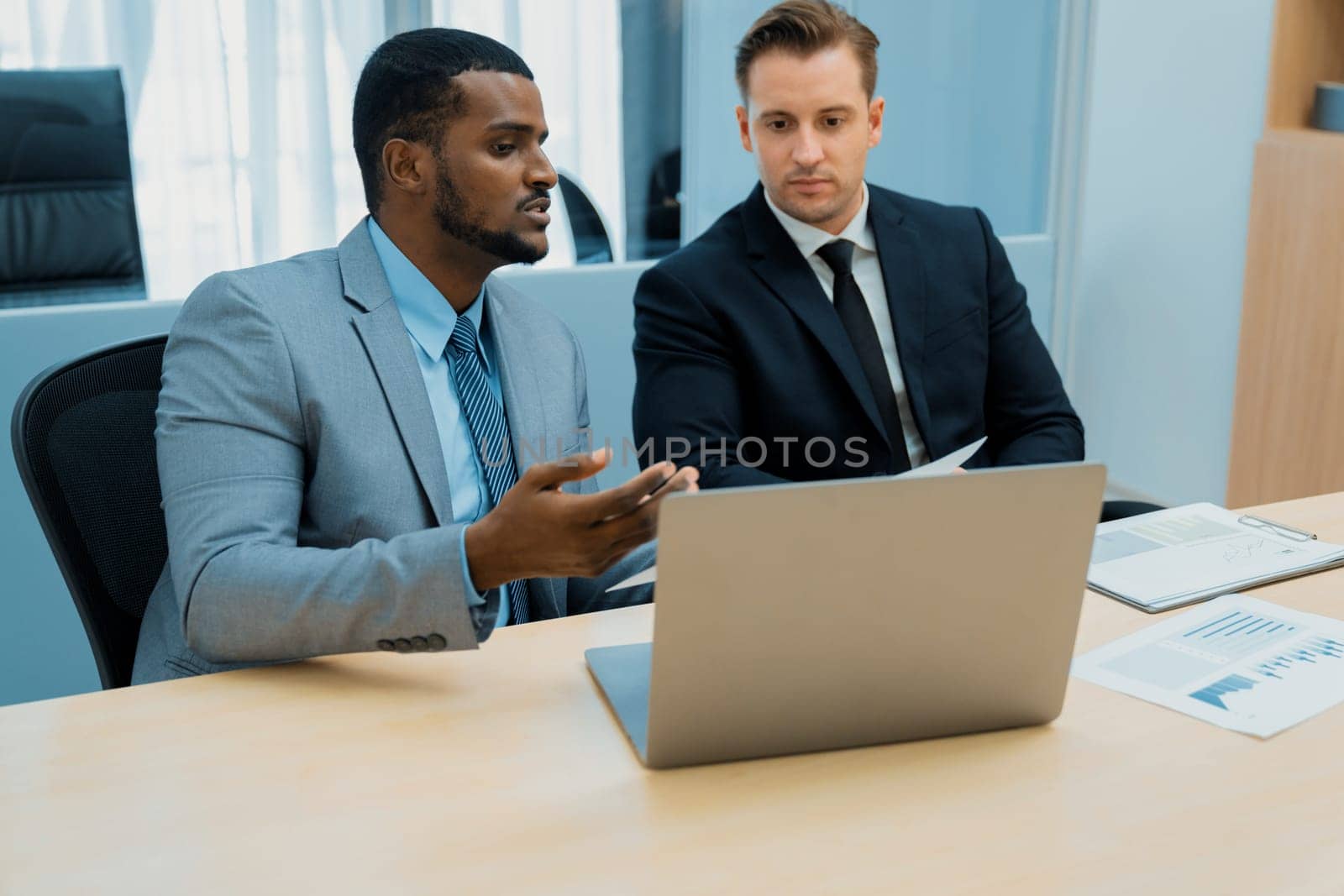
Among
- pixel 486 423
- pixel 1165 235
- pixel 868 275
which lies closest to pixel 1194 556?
pixel 868 275

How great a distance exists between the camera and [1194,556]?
1718 millimetres

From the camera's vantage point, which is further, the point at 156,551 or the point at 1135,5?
the point at 1135,5

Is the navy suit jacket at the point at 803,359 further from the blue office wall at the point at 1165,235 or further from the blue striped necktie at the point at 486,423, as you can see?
the blue office wall at the point at 1165,235

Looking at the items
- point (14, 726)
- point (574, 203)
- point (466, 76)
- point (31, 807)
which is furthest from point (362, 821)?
point (574, 203)

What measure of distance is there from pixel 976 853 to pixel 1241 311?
2813mm

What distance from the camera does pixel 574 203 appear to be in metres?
3.18

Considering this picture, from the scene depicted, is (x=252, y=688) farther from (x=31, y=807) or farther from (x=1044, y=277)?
(x=1044, y=277)

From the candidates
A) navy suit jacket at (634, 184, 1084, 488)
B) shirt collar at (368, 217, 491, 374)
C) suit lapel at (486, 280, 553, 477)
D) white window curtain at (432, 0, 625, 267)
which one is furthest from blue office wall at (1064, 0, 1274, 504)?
shirt collar at (368, 217, 491, 374)

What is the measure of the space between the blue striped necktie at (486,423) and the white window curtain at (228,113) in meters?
1.30

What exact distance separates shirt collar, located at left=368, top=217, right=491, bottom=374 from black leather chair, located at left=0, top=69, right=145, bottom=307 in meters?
1.27

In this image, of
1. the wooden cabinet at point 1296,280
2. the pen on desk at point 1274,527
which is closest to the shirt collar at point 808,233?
the pen on desk at point 1274,527

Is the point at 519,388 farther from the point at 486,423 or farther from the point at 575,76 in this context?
the point at 575,76

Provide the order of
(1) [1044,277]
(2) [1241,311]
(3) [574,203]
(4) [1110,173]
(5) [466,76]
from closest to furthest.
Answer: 1. (5) [466,76]
2. (3) [574,203]
3. (2) [1241,311]
4. (1) [1044,277]
5. (4) [1110,173]

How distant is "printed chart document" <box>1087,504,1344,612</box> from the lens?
63.0 inches
